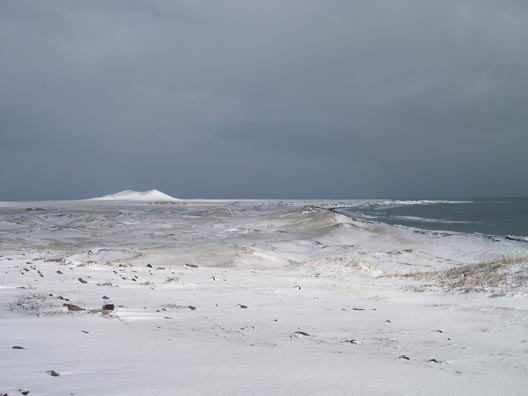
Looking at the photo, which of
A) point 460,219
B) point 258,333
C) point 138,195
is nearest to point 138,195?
point 138,195

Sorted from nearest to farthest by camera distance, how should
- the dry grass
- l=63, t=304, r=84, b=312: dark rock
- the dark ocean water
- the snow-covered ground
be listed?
1. the snow-covered ground
2. l=63, t=304, r=84, b=312: dark rock
3. the dry grass
4. the dark ocean water

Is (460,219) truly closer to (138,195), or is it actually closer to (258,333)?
(258,333)

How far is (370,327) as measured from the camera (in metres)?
6.94

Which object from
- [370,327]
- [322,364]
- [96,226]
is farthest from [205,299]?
[96,226]

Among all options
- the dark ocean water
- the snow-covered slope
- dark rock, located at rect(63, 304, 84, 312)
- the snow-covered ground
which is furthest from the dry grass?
the snow-covered slope

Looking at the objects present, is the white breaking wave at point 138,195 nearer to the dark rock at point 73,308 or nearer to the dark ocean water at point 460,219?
the dark ocean water at point 460,219

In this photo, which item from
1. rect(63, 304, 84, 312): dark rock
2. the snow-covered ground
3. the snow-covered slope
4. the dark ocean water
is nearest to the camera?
the snow-covered ground

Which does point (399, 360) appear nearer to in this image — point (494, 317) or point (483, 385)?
point (483, 385)

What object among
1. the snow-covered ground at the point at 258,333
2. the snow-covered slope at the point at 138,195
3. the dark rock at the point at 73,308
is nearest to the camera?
the snow-covered ground at the point at 258,333

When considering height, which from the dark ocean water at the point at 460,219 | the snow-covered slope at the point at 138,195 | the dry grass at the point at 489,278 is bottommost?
the dark ocean water at the point at 460,219

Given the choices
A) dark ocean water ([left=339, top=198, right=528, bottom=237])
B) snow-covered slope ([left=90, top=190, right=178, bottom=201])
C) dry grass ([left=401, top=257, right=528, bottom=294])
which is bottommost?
dark ocean water ([left=339, top=198, right=528, bottom=237])

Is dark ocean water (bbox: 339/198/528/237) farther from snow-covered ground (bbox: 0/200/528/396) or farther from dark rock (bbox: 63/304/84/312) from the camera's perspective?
dark rock (bbox: 63/304/84/312)

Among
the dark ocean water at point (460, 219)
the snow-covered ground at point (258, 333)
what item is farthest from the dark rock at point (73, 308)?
the dark ocean water at point (460, 219)

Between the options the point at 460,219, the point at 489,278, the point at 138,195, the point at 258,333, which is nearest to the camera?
the point at 258,333
